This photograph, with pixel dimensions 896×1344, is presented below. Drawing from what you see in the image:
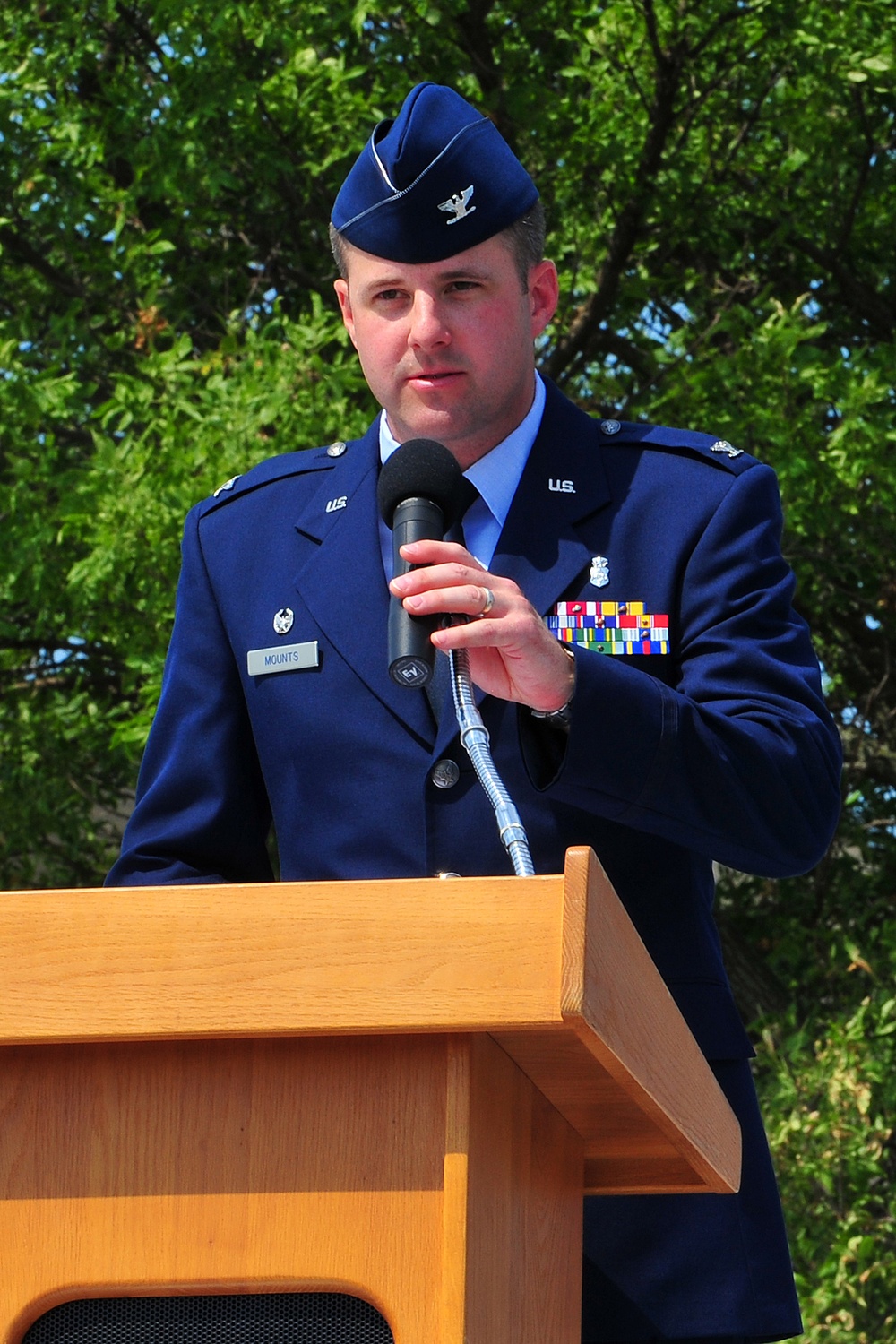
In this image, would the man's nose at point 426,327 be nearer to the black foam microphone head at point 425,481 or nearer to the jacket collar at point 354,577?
the jacket collar at point 354,577

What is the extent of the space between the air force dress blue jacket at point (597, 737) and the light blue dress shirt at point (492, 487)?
0.06ft

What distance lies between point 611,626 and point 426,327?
0.38 m

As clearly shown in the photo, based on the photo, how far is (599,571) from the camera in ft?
6.88

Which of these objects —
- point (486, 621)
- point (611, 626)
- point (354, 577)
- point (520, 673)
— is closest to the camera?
point (486, 621)

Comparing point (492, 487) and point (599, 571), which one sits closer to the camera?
point (599, 571)

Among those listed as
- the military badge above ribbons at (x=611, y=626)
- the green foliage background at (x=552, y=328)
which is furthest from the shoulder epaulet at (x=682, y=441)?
the green foliage background at (x=552, y=328)

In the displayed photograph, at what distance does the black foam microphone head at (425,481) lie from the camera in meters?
1.70

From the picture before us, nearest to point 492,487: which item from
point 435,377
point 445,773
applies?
point 435,377

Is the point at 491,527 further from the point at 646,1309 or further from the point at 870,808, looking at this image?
the point at 870,808

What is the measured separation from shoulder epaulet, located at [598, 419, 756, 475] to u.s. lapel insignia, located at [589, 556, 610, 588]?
0.67 ft

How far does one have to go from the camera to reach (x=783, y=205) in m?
6.07

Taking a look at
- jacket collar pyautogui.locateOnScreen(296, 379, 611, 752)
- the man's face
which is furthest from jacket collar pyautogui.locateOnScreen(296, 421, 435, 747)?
the man's face

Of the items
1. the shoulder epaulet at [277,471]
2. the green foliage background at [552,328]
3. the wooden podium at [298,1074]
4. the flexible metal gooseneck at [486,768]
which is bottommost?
the wooden podium at [298,1074]

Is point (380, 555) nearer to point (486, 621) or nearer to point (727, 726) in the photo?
point (727, 726)
